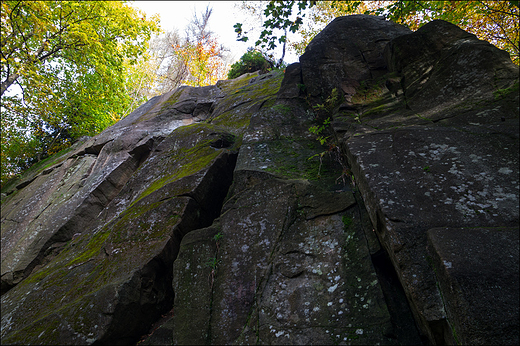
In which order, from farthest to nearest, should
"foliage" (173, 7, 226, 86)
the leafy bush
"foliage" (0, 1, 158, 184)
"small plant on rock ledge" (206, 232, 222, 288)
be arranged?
"foliage" (173, 7, 226, 86), the leafy bush, "foliage" (0, 1, 158, 184), "small plant on rock ledge" (206, 232, 222, 288)

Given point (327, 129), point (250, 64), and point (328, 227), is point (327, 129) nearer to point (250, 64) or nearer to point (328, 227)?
point (328, 227)

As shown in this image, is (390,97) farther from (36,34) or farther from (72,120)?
(72,120)

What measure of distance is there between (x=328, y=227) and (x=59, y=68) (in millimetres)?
19999

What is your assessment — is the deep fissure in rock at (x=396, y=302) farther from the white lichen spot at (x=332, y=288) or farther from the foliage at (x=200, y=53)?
the foliage at (x=200, y=53)

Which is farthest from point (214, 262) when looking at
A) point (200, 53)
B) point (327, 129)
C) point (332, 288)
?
point (200, 53)

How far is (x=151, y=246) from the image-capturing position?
521 centimetres

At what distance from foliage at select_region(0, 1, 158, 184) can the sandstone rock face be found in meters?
9.69

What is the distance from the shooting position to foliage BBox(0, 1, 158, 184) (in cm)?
1284

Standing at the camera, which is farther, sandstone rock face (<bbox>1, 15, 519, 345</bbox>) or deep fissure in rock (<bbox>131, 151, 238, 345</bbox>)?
deep fissure in rock (<bbox>131, 151, 238, 345</bbox>)

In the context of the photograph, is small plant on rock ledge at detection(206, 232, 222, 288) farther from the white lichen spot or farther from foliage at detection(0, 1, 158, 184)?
foliage at detection(0, 1, 158, 184)

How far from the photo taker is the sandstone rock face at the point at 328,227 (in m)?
3.05

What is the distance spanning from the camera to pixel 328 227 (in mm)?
4258

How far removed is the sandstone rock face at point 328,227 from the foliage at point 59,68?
9692 millimetres

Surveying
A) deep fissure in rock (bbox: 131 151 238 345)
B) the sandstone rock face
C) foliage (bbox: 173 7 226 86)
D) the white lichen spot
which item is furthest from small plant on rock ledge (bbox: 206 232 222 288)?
foliage (bbox: 173 7 226 86)
